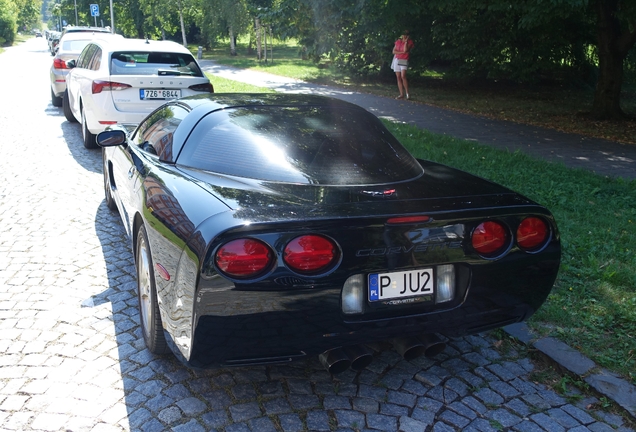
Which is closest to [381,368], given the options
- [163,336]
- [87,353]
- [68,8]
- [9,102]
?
[163,336]

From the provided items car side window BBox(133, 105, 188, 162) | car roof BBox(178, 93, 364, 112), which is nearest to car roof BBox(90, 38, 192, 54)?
car side window BBox(133, 105, 188, 162)

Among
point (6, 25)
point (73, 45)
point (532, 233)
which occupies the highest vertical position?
point (6, 25)

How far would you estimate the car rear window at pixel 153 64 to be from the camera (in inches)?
361

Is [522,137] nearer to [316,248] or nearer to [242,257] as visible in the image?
[316,248]

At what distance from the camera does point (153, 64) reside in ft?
30.7

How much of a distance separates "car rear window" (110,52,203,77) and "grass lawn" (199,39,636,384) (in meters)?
3.65

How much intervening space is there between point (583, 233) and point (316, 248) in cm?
361

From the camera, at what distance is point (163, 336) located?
348 cm

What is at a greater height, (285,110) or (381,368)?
(285,110)

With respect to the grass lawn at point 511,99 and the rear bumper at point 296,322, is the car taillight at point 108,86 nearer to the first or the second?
the rear bumper at point 296,322

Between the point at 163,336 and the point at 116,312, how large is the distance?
0.91 metres

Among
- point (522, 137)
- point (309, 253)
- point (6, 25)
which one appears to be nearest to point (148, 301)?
point (309, 253)

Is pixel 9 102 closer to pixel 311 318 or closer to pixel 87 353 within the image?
pixel 87 353

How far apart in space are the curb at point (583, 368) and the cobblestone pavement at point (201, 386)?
11cm
